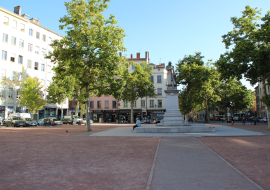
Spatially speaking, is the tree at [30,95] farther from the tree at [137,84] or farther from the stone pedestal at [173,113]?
the stone pedestal at [173,113]

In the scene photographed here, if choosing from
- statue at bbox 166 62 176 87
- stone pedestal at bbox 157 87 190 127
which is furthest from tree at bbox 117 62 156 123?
stone pedestal at bbox 157 87 190 127

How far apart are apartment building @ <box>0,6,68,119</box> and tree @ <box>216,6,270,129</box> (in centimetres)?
3979

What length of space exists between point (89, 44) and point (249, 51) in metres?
17.1

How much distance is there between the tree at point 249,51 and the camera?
2331 cm

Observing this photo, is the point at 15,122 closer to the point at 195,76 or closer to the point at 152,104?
the point at 195,76

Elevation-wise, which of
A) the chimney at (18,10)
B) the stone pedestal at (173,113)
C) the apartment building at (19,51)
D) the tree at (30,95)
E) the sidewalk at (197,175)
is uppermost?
the chimney at (18,10)

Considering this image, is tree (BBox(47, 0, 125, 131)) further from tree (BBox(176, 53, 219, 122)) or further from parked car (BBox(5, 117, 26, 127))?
tree (BBox(176, 53, 219, 122))

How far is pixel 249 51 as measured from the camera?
2372cm

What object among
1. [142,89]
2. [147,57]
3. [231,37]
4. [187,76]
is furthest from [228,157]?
[147,57]

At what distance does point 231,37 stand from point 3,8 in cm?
4218

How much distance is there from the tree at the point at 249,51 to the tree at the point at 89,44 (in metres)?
12.8

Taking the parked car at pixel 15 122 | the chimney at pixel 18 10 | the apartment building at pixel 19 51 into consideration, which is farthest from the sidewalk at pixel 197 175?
the chimney at pixel 18 10

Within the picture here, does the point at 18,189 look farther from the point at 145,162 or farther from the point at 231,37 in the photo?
the point at 231,37

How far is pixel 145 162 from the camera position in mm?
7680
